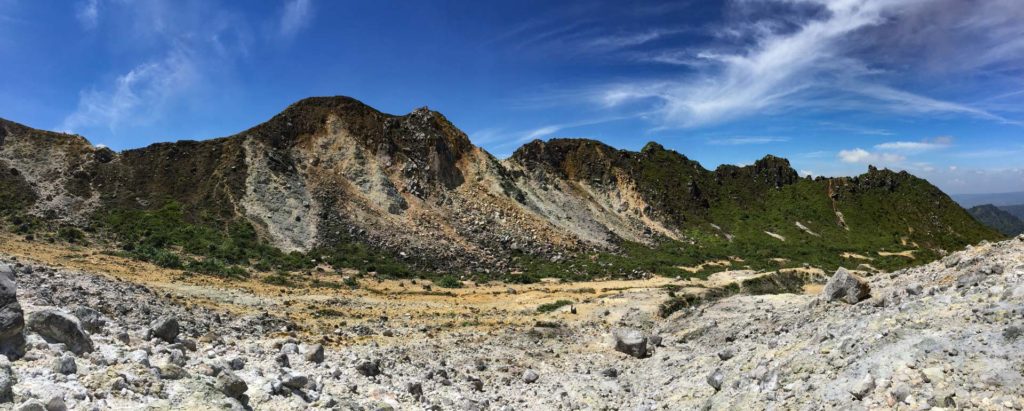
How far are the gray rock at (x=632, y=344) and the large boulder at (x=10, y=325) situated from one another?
17352mm

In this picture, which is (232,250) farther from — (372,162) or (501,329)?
(501,329)

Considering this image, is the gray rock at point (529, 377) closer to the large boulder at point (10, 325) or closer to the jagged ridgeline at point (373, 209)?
the large boulder at point (10, 325)

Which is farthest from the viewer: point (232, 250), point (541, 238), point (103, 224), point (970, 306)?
point (541, 238)

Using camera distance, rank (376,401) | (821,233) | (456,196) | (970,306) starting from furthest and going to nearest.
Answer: (821,233) < (456,196) < (376,401) < (970,306)

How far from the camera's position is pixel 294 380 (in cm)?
1091

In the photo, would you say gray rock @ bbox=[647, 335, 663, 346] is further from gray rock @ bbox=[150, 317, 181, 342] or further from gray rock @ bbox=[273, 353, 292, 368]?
gray rock @ bbox=[150, 317, 181, 342]

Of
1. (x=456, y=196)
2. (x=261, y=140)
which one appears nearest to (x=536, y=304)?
(x=456, y=196)

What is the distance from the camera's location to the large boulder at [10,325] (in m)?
7.79

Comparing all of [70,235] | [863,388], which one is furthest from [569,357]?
[70,235]

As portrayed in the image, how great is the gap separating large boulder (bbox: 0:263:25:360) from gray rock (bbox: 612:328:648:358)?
1735cm

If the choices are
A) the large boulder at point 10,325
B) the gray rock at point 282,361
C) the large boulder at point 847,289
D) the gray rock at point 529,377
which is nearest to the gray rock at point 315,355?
the gray rock at point 282,361

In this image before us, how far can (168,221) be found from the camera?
152 ft

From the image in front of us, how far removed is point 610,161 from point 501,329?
76375 millimetres

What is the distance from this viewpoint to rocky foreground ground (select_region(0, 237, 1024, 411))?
8.18 metres
